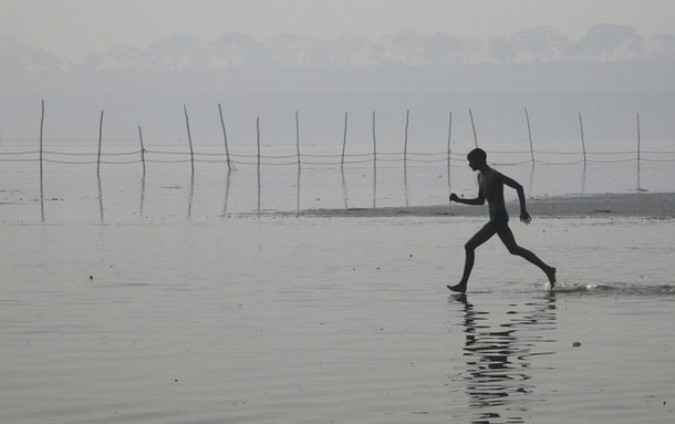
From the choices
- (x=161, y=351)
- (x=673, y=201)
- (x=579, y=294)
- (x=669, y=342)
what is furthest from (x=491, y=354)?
(x=673, y=201)

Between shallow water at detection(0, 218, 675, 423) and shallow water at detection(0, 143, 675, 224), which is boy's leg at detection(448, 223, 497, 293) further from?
shallow water at detection(0, 143, 675, 224)

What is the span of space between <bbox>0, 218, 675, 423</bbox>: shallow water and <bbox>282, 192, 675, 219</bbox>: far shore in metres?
8.66

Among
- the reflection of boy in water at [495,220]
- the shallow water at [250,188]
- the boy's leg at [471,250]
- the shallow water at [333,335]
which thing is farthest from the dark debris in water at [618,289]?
the shallow water at [250,188]

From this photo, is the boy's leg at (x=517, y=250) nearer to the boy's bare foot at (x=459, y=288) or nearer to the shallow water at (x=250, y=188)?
the boy's bare foot at (x=459, y=288)

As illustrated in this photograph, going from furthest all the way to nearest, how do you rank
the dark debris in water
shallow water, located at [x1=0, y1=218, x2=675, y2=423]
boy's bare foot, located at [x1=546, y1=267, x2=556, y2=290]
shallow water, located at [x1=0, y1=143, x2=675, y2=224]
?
shallow water, located at [x1=0, y1=143, x2=675, y2=224], boy's bare foot, located at [x1=546, y1=267, x2=556, y2=290], the dark debris in water, shallow water, located at [x1=0, y1=218, x2=675, y2=423]

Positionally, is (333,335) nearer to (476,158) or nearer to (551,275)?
(476,158)

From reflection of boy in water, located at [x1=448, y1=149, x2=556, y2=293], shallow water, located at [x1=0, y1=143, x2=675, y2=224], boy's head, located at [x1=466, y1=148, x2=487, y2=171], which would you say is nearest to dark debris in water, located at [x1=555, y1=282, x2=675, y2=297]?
reflection of boy in water, located at [x1=448, y1=149, x2=556, y2=293]

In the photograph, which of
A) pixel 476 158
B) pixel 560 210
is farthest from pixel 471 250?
pixel 560 210

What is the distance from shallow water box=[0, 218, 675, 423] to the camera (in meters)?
9.00

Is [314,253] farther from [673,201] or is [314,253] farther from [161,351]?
[673,201]

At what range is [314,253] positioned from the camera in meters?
21.5

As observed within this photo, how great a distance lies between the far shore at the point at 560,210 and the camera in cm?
3109

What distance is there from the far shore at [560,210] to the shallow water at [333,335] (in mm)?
8657

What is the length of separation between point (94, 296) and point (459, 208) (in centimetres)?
1919
